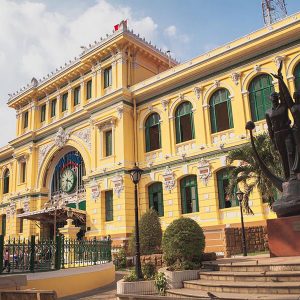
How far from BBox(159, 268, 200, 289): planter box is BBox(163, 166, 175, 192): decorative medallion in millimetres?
13020

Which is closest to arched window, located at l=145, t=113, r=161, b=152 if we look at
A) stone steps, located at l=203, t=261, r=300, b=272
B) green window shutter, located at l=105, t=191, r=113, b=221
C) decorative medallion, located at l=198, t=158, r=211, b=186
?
decorative medallion, located at l=198, t=158, r=211, b=186

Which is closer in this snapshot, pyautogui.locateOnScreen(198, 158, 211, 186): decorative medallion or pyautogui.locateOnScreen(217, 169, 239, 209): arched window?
pyautogui.locateOnScreen(217, 169, 239, 209): arched window

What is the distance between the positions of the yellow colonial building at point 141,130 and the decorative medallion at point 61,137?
0.08 metres

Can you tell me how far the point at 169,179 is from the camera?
77.6 ft

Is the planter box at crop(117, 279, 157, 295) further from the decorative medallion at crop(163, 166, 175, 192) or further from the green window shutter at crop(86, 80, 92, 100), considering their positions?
the green window shutter at crop(86, 80, 92, 100)

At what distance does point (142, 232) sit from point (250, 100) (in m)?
9.33

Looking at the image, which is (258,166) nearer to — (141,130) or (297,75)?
(297,75)

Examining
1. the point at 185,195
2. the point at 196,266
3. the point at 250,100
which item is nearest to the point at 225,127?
the point at 250,100

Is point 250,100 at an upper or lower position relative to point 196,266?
upper

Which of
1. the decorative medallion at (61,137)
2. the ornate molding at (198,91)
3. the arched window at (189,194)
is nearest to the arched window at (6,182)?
the decorative medallion at (61,137)

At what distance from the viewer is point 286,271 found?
28.1ft

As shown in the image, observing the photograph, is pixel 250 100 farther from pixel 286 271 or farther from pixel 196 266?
Answer: pixel 286 271

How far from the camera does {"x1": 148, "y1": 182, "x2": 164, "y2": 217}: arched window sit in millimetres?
24191

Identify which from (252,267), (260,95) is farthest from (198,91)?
(252,267)
